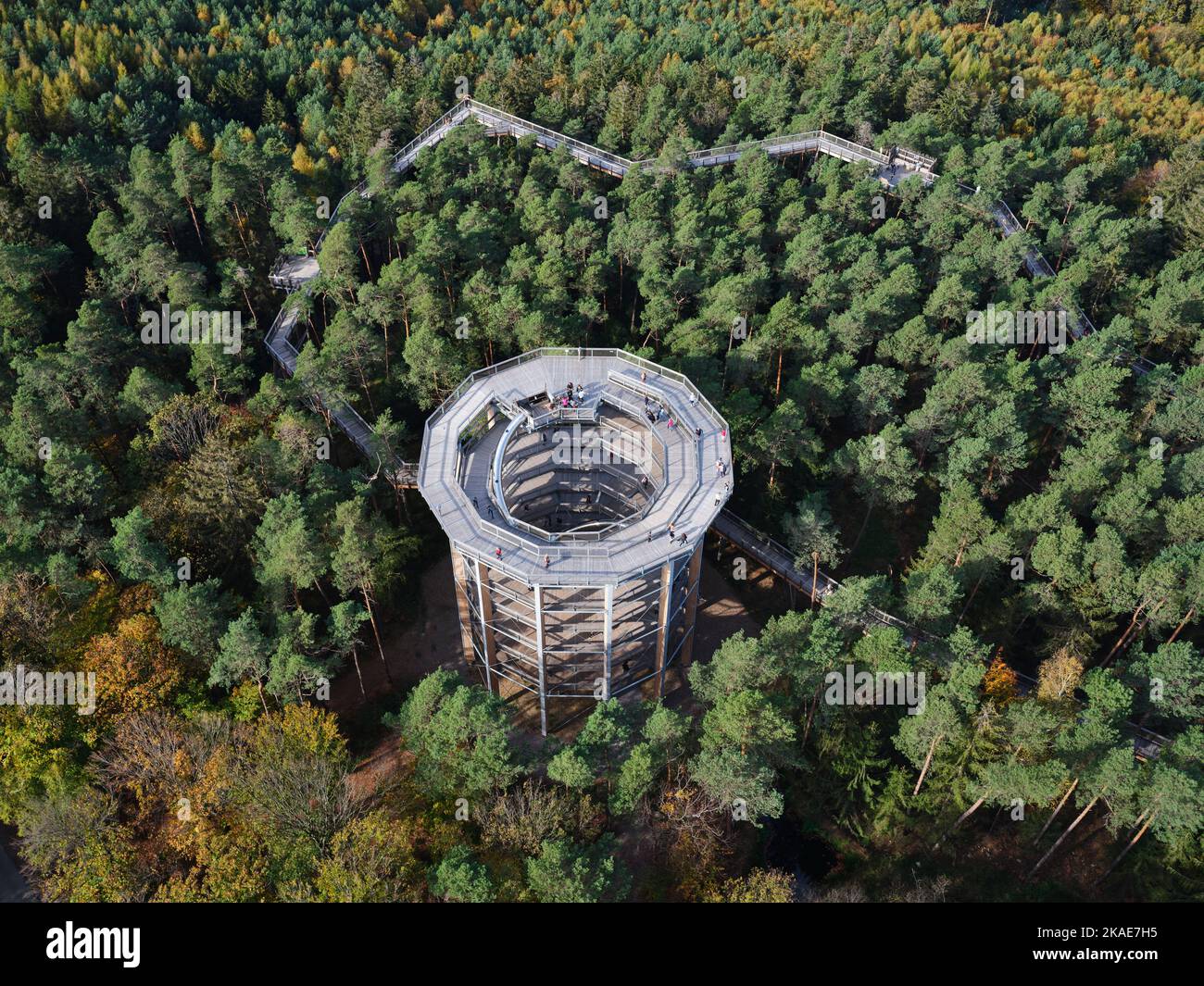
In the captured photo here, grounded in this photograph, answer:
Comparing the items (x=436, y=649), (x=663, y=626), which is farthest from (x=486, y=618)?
(x=663, y=626)

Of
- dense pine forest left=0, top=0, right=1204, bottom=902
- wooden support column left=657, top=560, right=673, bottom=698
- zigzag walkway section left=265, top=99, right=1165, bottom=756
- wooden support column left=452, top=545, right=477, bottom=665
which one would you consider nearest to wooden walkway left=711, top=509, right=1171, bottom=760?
zigzag walkway section left=265, top=99, right=1165, bottom=756

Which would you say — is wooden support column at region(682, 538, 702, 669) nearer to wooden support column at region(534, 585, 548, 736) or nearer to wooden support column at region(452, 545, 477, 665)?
wooden support column at region(534, 585, 548, 736)

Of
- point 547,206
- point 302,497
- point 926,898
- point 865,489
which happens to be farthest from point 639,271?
point 926,898

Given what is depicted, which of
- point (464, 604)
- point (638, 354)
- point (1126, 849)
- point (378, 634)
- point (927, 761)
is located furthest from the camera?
point (638, 354)

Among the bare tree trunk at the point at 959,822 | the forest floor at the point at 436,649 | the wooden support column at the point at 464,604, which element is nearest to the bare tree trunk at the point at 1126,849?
the bare tree trunk at the point at 959,822

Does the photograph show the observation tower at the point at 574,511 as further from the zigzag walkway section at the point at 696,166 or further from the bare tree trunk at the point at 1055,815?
the bare tree trunk at the point at 1055,815

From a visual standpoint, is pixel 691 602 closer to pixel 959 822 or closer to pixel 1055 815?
pixel 959 822
